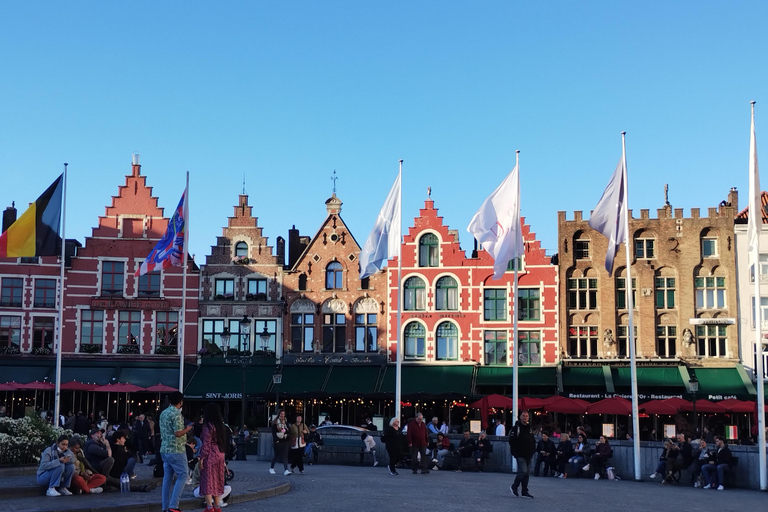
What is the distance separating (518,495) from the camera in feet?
65.0

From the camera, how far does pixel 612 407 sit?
39906mm

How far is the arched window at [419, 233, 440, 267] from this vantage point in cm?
4988

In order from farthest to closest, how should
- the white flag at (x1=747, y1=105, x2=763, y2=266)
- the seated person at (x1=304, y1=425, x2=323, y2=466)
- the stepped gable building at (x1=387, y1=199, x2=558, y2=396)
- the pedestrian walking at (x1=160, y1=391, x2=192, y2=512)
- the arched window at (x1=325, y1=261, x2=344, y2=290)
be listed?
the arched window at (x1=325, y1=261, x2=344, y2=290) → the stepped gable building at (x1=387, y1=199, x2=558, y2=396) → the seated person at (x1=304, y1=425, x2=323, y2=466) → the white flag at (x1=747, y1=105, x2=763, y2=266) → the pedestrian walking at (x1=160, y1=391, x2=192, y2=512)

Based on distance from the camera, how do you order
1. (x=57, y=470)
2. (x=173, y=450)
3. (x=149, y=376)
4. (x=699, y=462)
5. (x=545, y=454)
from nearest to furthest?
(x=173, y=450)
(x=57, y=470)
(x=699, y=462)
(x=545, y=454)
(x=149, y=376)

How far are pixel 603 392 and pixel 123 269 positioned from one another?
82.5 ft

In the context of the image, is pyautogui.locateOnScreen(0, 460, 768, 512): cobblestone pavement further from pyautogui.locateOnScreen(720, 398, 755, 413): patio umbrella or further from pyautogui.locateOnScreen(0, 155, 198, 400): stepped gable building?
pyautogui.locateOnScreen(0, 155, 198, 400): stepped gable building

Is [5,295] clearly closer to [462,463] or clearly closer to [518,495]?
[462,463]

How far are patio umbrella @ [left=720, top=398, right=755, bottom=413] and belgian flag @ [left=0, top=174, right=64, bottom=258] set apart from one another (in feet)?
86.8

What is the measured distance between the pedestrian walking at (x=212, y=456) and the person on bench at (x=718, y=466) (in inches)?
564

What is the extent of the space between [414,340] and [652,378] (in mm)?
11708

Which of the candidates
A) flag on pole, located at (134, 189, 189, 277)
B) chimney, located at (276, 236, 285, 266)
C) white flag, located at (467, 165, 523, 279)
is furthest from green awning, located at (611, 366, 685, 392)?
flag on pole, located at (134, 189, 189, 277)

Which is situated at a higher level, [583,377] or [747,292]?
[747,292]

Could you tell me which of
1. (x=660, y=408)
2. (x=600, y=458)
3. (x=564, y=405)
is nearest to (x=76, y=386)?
(x=564, y=405)

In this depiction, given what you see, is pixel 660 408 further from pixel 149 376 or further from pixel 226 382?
pixel 149 376
